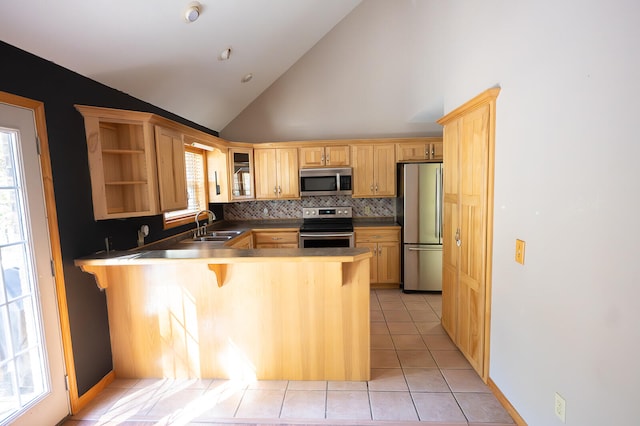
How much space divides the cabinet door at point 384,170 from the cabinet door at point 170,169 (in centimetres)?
257

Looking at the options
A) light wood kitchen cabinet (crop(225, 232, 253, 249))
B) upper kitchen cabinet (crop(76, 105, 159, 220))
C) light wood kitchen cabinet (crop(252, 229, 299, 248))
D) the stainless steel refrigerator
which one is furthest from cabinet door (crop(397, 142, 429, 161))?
upper kitchen cabinet (crop(76, 105, 159, 220))

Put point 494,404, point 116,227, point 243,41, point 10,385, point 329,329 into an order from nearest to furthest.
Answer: point 10,385 < point 494,404 < point 329,329 < point 116,227 < point 243,41

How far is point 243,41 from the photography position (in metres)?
2.99

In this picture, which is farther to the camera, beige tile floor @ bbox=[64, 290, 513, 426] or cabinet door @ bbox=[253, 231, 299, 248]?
cabinet door @ bbox=[253, 231, 299, 248]

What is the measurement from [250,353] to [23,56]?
2.39 metres

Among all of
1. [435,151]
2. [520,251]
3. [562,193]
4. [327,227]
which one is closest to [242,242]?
[327,227]

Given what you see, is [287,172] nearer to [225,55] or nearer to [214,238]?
[214,238]

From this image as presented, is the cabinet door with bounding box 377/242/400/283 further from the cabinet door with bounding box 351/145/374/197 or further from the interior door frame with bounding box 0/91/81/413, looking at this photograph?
the interior door frame with bounding box 0/91/81/413

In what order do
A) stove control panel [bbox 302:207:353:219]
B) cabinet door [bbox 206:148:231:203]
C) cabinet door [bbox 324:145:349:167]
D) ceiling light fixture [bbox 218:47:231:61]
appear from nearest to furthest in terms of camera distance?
ceiling light fixture [bbox 218:47:231:61], cabinet door [bbox 206:148:231:203], cabinet door [bbox 324:145:349:167], stove control panel [bbox 302:207:353:219]

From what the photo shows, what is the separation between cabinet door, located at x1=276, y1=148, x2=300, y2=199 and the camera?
14.7 feet

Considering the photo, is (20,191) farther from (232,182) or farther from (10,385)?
(232,182)

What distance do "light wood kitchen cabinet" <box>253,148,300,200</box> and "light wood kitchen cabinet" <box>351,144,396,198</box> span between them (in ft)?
2.89

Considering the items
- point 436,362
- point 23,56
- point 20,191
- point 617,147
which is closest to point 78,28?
point 23,56

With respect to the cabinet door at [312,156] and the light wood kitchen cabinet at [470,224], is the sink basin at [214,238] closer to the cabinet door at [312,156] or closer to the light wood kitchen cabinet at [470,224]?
the cabinet door at [312,156]
